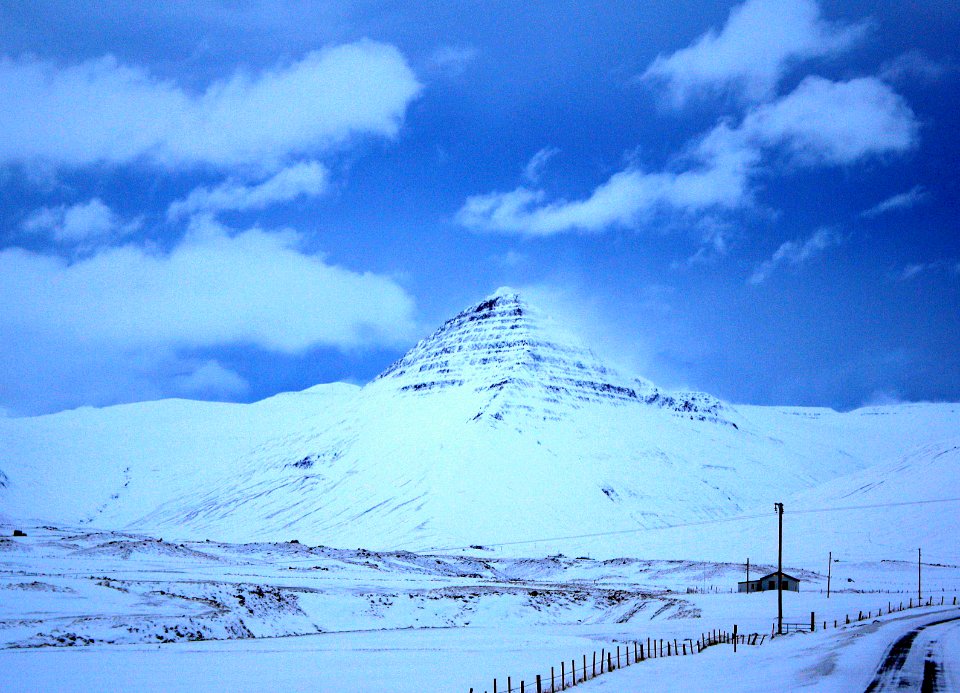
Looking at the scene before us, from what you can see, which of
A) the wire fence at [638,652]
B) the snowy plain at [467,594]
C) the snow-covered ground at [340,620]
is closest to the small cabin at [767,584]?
the snow-covered ground at [340,620]

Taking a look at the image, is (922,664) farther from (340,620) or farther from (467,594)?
(467,594)

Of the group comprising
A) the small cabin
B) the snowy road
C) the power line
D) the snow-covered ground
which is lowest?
the snow-covered ground

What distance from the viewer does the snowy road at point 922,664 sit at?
99.3 feet

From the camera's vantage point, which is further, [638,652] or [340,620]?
[340,620]

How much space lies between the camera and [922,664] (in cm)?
3481

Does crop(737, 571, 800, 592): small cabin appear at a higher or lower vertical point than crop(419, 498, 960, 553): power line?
lower

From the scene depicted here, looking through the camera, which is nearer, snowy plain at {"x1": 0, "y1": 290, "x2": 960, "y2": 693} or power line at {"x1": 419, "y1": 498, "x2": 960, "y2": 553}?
snowy plain at {"x1": 0, "y1": 290, "x2": 960, "y2": 693}

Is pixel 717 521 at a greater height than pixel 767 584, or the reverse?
Answer: pixel 717 521

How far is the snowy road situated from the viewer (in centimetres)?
3027

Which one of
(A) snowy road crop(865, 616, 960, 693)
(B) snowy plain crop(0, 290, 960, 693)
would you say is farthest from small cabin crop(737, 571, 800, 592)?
(A) snowy road crop(865, 616, 960, 693)

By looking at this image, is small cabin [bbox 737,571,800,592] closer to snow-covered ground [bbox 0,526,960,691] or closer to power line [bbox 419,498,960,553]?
snow-covered ground [bbox 0,526,960,691]

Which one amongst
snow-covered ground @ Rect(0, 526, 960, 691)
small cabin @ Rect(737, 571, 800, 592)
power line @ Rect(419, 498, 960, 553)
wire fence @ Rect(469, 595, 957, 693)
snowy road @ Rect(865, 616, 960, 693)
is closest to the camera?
snowy road @ Rect(865, 616, 960, 693)

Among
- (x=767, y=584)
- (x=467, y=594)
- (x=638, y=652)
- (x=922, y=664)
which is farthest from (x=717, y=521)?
(x=922, y=664)

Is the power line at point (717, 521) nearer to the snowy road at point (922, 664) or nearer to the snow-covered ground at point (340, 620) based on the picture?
the snow-covered ground at point (340, 620)
